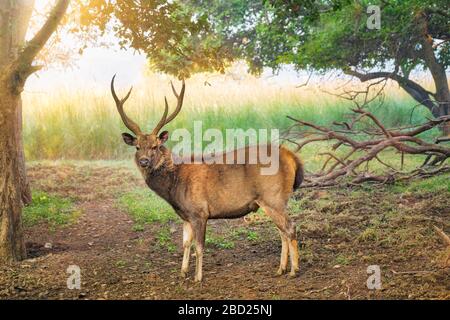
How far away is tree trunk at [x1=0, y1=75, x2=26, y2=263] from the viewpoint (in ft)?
20.7

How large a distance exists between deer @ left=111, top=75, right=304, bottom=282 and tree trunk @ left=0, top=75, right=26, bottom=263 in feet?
3.87

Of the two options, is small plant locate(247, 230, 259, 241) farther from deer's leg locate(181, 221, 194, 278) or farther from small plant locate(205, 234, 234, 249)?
deer's leg locate(181, 221, 194, 278)

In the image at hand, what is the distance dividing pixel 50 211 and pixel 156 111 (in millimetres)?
6103

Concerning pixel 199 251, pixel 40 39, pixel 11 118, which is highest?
→ pixel 40 39

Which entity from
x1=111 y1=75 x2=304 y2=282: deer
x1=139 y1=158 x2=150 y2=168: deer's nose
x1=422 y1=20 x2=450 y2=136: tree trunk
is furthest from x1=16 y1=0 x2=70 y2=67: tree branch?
x1=422 y1=20 x2=450 y2=136: tree trunk

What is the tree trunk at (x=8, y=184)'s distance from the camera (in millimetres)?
6324

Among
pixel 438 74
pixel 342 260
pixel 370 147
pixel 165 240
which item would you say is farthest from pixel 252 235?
pixel 438 74

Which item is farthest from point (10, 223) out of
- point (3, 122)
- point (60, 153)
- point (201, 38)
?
point (201, 38)

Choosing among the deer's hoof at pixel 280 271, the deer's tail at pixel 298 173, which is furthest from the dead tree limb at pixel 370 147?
the deer's hoof at pixel 280 271

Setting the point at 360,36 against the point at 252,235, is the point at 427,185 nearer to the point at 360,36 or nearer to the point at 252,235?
the point at 252,235

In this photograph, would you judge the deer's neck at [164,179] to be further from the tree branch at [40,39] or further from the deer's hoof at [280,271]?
the tree branch at [40,39]

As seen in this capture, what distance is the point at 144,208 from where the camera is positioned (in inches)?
365

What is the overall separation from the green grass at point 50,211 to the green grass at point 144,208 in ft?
2.56
